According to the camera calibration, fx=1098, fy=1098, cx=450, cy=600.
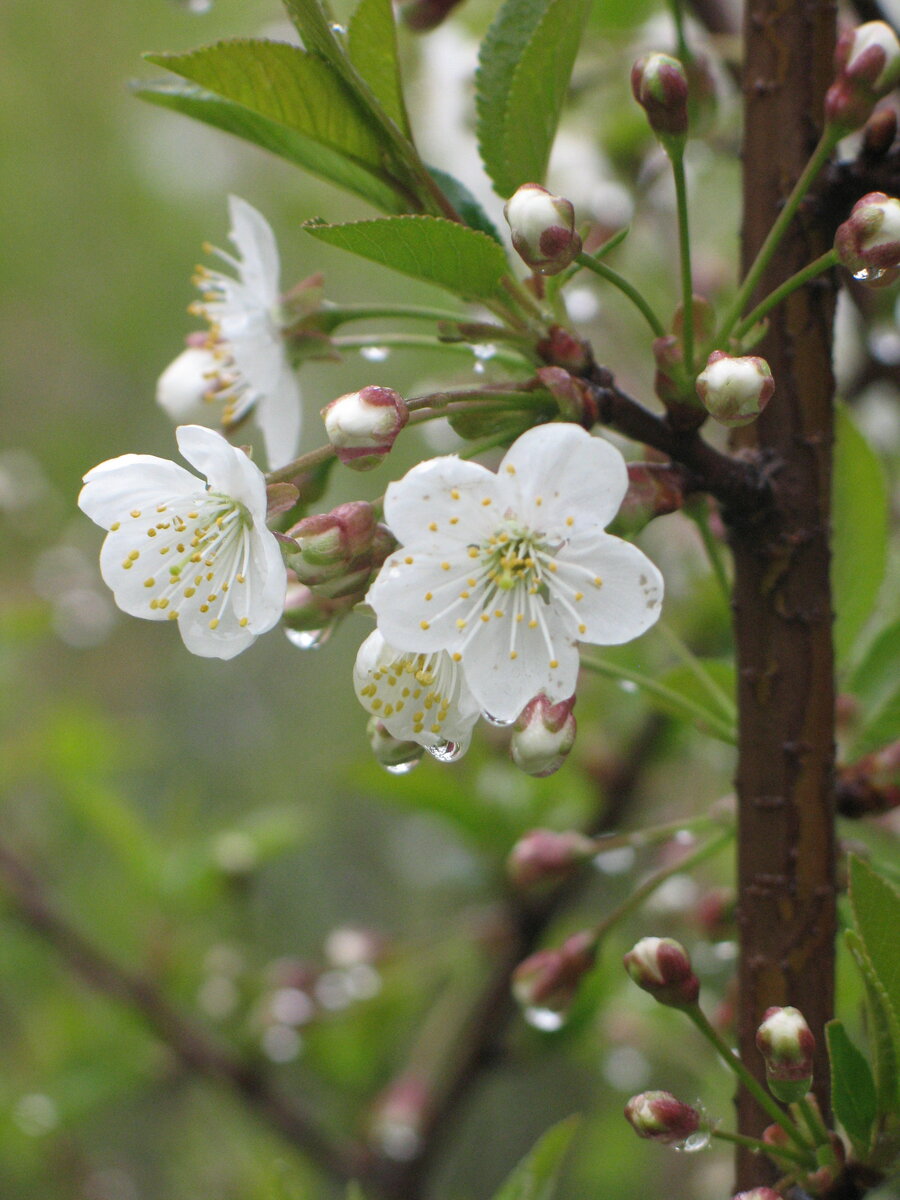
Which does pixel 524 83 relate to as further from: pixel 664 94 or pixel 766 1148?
pixel 766 1148

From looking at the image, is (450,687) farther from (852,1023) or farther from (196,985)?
(196,985)

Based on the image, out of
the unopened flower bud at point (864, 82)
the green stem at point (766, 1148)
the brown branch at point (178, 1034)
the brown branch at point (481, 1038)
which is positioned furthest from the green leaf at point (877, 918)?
the brown branch at point (178, 1034)

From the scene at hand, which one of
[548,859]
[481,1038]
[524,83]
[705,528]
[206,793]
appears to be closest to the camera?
[524,83]

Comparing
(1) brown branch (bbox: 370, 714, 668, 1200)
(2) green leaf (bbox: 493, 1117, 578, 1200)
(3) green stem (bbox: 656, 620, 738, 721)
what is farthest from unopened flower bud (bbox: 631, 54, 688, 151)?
(1) brown branch (bbox: 370, 714, 668, 1200)

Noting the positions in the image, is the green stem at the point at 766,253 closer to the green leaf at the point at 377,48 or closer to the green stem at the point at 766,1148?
the green leaf at the point at 377,48

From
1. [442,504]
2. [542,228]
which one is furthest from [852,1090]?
[542,228]

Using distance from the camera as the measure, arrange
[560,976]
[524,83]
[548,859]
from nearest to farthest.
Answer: [524,83] → [560,976] → [548,859]
